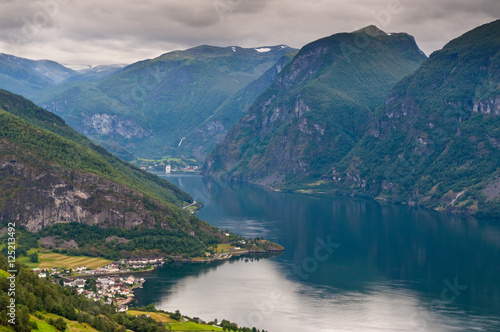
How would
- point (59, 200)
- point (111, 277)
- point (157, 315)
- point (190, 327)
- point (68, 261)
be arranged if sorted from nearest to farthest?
point (190, 327) → point (157, 315) → point (111, 277) → point (68, 261) → point (59, 200)

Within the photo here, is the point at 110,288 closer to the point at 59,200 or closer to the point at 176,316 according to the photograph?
the point at 176,316

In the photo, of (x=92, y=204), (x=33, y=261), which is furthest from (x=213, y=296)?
(x=92, y=204)

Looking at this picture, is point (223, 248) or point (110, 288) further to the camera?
point (223, 248)

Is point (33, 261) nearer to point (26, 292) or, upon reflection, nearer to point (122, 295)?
point (122, 295)

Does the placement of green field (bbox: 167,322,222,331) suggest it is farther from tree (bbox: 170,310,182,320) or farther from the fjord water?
the fjord water

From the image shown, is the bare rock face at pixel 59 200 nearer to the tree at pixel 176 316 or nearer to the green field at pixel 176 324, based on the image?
the green field at pixel 176 324

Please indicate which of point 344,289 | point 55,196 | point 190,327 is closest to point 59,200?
point 55,196

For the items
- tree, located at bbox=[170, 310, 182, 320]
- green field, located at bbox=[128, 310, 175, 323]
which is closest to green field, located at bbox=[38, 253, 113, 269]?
green field, located at bbox=[128, 310, 175, 323]
